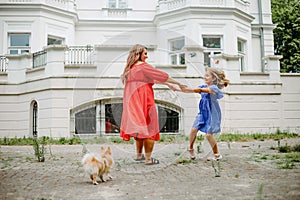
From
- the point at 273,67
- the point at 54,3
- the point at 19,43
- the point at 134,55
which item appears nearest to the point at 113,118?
the point at 134,55

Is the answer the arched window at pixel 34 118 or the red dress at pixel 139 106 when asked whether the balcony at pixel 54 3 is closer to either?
the arched window at pixel 34 118

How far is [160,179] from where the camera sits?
4.29 m

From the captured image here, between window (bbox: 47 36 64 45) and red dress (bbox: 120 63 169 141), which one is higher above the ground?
window (bbox: 47 36 64 45)

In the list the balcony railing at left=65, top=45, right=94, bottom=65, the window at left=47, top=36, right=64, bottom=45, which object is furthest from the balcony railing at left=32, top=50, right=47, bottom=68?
the window at left=47, top=36, right=64, bottom=45

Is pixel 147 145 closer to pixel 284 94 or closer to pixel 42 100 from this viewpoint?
pixel 42 100

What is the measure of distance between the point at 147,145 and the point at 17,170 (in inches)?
78.2

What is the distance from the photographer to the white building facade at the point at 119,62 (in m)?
5.08

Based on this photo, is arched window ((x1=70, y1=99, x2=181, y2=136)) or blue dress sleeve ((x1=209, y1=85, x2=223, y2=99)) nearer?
arched window ((x1=70, y1=99, x2=181, y2=136))

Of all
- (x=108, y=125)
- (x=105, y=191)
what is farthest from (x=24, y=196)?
(x=108, y=125)

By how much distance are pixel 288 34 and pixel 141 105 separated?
90.3 feet

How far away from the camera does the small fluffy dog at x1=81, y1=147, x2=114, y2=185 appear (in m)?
3.91

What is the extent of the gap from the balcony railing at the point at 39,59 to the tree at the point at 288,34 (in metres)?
20.8

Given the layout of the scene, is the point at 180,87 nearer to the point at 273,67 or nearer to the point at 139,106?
the point at 139,106

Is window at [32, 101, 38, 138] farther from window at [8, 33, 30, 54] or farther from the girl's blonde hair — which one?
the girl's blonde hair
